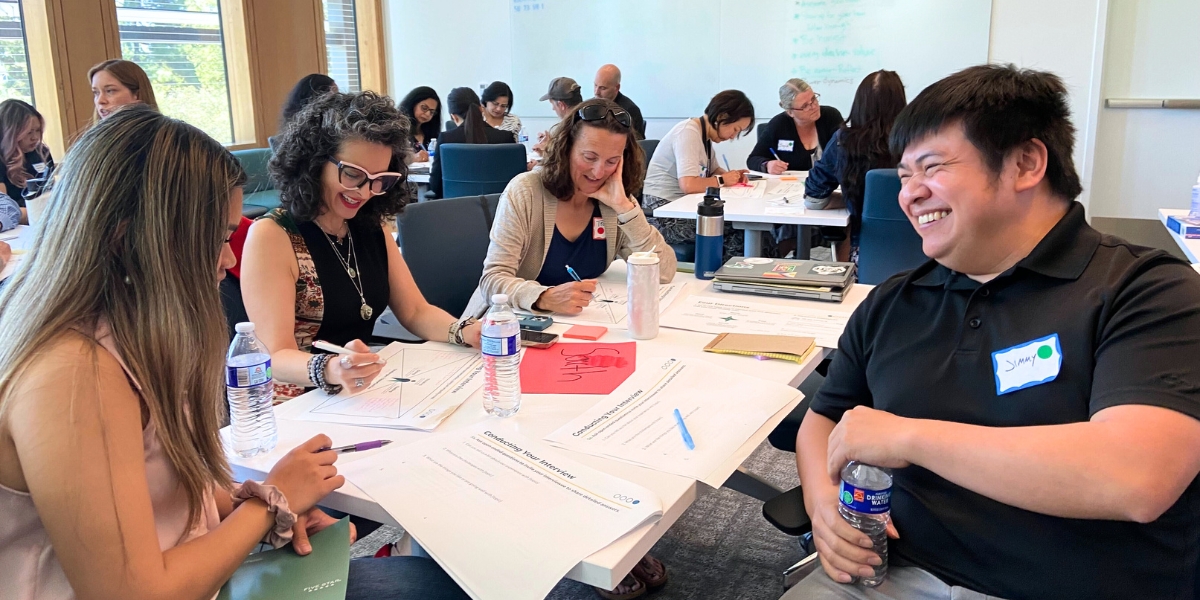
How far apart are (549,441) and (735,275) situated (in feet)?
3.70

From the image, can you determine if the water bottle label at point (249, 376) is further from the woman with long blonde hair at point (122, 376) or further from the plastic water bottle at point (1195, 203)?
the plastic water bottle at point (1195, 203)

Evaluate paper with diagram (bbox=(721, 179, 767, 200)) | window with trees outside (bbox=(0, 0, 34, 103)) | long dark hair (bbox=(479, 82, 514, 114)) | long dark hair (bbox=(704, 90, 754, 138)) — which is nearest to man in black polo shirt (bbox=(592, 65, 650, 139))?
long dark hair (bbox=(479, 82, 514, 114))

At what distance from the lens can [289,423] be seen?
1.50 meters

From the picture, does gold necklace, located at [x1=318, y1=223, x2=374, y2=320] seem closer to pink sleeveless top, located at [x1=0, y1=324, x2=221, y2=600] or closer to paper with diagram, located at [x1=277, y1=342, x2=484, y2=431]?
paper with diagram, located at [x1=277, y1=342, x2=484, y2=431]

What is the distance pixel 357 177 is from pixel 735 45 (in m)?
5.31

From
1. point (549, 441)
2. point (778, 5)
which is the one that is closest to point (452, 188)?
point (778, 5)

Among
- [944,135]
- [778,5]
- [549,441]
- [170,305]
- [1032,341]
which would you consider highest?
[778,5]

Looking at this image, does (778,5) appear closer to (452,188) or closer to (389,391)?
(452,188)

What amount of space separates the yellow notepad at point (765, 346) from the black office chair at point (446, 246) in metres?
0.99

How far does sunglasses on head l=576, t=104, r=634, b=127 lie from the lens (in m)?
2.43

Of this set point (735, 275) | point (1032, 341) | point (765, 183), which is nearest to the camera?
point (1032, 341)

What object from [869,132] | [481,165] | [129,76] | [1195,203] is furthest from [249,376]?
[129,76]

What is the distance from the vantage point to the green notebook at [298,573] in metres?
1.13

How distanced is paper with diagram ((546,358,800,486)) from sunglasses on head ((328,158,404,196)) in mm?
742
